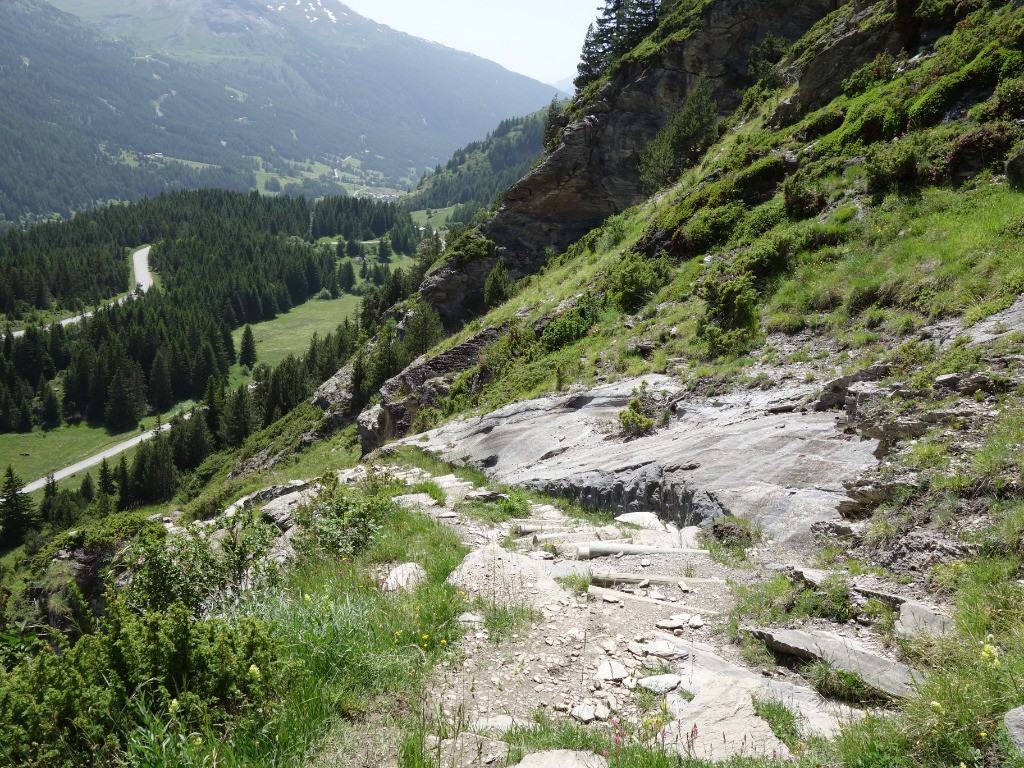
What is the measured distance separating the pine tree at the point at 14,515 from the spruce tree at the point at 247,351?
69137mm

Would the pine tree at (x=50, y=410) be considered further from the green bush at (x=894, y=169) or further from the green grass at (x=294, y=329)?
the green bush at (x=894, y=169)

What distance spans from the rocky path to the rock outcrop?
48.1 meters

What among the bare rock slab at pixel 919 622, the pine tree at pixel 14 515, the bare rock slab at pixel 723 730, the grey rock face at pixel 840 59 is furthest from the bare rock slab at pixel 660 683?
the pine tree at pixel 14 515

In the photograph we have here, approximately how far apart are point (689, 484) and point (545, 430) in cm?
792

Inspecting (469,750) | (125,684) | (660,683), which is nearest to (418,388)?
(660,683)

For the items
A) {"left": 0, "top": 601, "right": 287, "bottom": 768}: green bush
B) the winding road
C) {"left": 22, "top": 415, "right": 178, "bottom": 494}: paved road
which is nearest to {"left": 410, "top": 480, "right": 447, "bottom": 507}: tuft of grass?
{"left": 0, "top": 601, "right": 287, "bottom": 768}: green bush

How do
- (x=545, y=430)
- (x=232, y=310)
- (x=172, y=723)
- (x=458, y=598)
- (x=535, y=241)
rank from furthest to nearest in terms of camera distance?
(x=232, y=310)
(x=535, y=241)
(x=545, y=430)
(x=458, y=598)
(x=172, y=723)

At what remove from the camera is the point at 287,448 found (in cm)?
6100

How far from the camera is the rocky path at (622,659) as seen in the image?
455cm

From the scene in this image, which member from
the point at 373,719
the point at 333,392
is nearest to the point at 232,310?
the point at 333,392

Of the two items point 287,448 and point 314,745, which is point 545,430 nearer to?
point 314,745

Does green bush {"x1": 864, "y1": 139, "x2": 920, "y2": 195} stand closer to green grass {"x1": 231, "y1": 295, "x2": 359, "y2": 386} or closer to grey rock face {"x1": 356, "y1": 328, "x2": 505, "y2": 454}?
grey rock face {"x1": 356, "y1": 328, "x2": 505, "y2": 454}

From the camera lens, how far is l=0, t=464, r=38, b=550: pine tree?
84188mm

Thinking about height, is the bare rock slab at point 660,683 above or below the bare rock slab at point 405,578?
above
